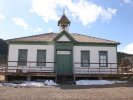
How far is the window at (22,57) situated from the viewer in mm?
25453

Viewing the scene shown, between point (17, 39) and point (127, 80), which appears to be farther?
point (17, 39)

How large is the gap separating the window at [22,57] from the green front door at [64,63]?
318 cm

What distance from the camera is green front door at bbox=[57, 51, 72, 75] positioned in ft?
83.8

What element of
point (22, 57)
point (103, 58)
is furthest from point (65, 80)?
point (22, 57)

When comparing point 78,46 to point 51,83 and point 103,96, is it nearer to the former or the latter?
point 51,83

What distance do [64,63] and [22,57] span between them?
13.4 ft

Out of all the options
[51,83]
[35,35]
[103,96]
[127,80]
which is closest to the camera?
[103,96]

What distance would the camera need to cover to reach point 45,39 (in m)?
26.3

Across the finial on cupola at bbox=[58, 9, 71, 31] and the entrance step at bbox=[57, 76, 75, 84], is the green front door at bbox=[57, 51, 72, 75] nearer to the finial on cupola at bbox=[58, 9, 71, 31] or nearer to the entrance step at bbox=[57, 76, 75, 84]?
the entrance step at bbox=[57, 76, 75, 84]

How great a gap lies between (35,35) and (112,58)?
8.39 m

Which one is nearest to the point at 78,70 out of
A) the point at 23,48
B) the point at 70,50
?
the point at 70,50

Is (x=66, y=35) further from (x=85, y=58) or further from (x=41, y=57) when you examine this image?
(x=41, y=57)

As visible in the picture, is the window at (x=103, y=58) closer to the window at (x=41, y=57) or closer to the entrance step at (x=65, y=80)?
the entrance step at (x=65, y=80)

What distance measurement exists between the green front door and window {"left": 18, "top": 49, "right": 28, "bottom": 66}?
318 centimetres
